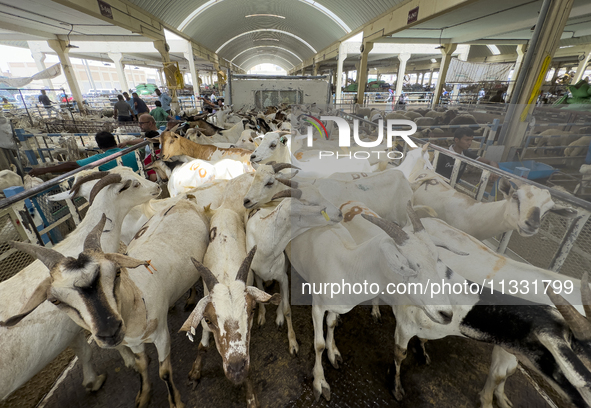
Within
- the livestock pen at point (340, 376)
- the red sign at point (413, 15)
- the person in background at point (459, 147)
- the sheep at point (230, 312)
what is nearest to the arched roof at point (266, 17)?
the red sign at point (413, 15)

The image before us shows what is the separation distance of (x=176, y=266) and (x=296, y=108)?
918cm

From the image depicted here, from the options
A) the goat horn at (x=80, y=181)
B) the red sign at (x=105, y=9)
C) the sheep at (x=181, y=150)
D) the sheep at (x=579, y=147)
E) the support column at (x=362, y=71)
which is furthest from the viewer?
the support column at (x=362, y=71)

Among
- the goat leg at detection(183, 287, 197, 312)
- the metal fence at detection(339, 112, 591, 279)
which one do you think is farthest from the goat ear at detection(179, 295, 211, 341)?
the metal fence at detection(339, 112, 591, 279)

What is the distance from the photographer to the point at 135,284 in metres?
2.27

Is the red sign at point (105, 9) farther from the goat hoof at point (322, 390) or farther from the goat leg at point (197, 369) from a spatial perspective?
the goat hoof at point (322, 390)

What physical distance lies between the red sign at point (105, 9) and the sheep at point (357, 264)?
412 inches

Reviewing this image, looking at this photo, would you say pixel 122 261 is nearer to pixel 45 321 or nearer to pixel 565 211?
pixel 45 321

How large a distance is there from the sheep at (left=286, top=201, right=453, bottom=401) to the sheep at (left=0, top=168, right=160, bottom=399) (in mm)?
2033

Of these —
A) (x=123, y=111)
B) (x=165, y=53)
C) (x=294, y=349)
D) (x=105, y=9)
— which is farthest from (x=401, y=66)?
(x=294, y=349)

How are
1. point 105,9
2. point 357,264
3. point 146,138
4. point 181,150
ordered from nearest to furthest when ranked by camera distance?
1. point 357,264
2. point 181,150
3. point 146,138
4. point 105,9

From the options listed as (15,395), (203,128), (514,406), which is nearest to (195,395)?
(15,395)

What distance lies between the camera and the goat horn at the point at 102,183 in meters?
2.58

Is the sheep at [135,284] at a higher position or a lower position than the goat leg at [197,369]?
higher

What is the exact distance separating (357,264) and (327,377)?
1319mm
